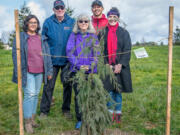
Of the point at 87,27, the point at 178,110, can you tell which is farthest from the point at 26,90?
the point at 178,110

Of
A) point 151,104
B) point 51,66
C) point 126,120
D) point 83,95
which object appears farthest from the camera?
point 151,104

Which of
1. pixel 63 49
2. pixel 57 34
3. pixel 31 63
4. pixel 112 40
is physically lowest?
pixel 31 63

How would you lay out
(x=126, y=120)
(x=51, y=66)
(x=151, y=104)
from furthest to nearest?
1. (x=151, y=104)
2. (x=126, y=120)
3. (x=51, y=66)

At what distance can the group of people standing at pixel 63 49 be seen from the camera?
3477 millimetres

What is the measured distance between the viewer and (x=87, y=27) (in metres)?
3.52

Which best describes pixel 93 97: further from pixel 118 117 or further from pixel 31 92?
pixel 118 117

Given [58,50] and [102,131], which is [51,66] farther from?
[102,131]

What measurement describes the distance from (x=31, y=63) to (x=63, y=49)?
70 centimetres

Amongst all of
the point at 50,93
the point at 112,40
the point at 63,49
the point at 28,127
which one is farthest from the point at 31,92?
the point at 112,40

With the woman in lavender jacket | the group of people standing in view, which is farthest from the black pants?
the woman in lavender jacket

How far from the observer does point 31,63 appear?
3531mm

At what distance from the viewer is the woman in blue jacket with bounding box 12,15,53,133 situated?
3.45m

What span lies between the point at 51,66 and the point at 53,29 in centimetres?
68

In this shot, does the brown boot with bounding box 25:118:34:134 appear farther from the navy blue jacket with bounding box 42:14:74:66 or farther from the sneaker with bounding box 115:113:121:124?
the sneaker with bounding box 115:113:121:124
